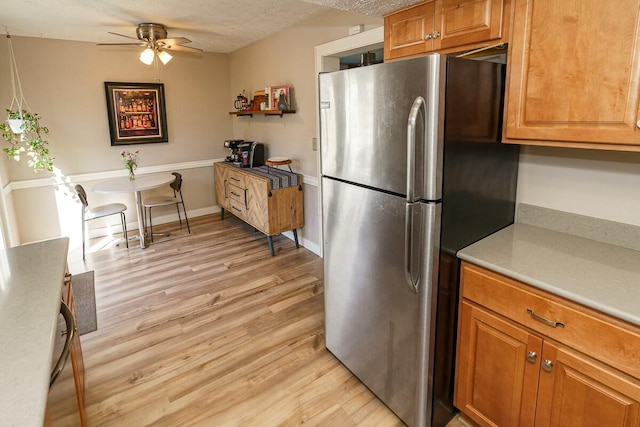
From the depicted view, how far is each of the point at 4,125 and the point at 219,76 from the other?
2.55 meters

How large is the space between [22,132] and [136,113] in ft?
4.09

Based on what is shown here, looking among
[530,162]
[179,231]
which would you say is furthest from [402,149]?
[179,231]

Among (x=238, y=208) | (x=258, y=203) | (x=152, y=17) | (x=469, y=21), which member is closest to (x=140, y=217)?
(x=238, y=208)

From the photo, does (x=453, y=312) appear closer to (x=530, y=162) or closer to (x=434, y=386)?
(x=434, y=386)

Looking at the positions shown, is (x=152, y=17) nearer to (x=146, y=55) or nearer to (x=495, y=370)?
(x=146, y=55)

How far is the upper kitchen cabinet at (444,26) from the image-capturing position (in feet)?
5.23

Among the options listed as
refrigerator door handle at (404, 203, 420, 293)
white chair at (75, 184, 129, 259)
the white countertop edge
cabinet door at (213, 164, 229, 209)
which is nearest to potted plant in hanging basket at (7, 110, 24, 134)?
white chair at (75, 184, 129, 259)

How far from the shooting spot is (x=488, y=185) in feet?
5.81

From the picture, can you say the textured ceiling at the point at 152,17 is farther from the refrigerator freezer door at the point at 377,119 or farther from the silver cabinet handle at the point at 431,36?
the refrigerator freezer door at the point at 377,119

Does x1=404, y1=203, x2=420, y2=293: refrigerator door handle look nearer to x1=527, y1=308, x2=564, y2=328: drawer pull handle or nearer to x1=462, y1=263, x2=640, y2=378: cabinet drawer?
x1=462, y1=263, x2=640, y2=378: cabinet drawer

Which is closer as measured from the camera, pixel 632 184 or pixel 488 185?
pixel 632 184

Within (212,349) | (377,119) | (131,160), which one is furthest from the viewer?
(131,160)

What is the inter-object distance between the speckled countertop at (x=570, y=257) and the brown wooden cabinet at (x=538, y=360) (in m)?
0.05

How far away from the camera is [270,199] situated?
3852mm
